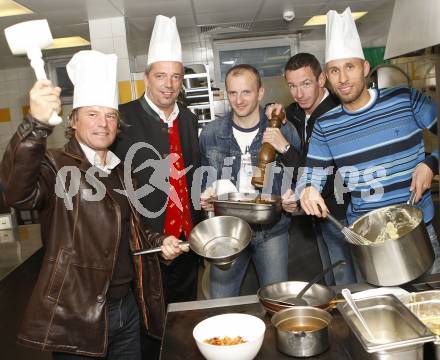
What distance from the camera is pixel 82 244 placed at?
4.82 ft

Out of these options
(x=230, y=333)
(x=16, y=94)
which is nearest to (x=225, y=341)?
(x=230, y=333)

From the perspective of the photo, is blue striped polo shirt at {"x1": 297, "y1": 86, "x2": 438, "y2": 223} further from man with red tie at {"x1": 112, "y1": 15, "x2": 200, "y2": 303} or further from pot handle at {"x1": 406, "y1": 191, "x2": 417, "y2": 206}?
man with red tie at {"x1": 112, "y1": 15, "x2": 200, "y2": 303}

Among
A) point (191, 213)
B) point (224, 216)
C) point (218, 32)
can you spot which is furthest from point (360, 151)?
point (218, 32)

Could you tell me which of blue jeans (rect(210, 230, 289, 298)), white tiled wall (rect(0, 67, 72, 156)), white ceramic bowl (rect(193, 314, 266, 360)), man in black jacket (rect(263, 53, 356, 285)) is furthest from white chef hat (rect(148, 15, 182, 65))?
white tiled wall (rect(0, 67, 72, 156))

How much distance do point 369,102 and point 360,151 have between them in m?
0.20

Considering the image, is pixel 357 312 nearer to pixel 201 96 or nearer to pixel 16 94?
pixel 201 96

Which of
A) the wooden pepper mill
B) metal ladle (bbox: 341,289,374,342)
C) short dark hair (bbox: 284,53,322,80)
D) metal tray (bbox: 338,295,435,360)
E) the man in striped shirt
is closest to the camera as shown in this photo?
metal tray (bbox: 338,295,435,360)

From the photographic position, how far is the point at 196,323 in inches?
49.0

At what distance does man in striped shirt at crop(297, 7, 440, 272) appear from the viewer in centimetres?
171

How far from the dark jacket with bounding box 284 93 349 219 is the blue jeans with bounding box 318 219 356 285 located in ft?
0.26

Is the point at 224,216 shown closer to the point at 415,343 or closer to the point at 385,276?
the point at 385,276

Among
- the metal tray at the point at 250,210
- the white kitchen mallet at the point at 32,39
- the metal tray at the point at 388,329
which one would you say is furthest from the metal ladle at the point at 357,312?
the white kitchen mallet at the point at 32,39

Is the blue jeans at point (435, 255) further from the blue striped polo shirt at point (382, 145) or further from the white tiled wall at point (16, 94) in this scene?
the white tiled wall at point (16, 94)

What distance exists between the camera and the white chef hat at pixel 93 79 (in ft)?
5.14
